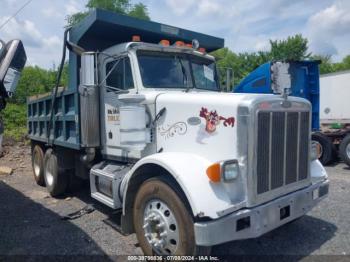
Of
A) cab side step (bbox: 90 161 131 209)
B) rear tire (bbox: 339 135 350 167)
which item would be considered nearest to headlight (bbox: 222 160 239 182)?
cab side step (bbox: 90 161 131 209)

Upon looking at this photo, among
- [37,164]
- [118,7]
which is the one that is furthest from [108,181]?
[118,7]

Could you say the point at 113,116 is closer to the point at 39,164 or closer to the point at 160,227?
the point at 160,227

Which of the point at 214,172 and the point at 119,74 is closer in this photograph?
the point at 214,172

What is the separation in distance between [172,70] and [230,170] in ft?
7.26

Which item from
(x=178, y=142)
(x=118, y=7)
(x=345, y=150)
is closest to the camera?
(x=178, y=142)

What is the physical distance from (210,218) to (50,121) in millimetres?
4496

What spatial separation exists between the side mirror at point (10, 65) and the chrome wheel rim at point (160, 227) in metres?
1.92

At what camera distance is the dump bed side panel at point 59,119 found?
5770mm

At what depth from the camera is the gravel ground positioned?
4297 millimetres

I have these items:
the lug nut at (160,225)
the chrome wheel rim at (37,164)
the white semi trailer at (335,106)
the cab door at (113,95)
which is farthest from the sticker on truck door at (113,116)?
the white semi trailer at (335,106)

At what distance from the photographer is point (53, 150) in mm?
6859

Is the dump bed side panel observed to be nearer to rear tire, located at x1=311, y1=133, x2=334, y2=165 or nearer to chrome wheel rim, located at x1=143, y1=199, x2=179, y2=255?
chrome wheel rim, located at x1=143, y1=199, x2=179, y2=255

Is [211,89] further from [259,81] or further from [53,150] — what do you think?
[259,81]

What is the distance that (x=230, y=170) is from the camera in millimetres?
3408
